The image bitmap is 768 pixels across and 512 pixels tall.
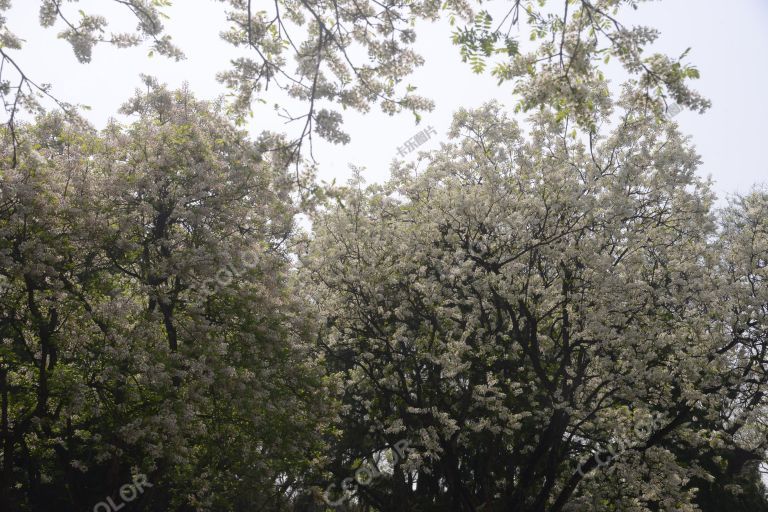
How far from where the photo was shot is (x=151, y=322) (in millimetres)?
13781

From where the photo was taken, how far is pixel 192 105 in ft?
61.2

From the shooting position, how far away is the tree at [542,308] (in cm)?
1534

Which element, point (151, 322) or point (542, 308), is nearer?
point (151, 322)

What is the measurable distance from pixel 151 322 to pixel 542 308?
9.85m

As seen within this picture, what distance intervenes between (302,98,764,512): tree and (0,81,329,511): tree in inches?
95.4

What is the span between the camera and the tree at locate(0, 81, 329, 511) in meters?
13.0

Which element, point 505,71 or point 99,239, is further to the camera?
point 99,239

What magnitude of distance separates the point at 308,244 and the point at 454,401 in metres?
6.43

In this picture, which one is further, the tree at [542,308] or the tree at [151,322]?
the tree at [542,308]

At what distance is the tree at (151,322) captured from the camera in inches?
512

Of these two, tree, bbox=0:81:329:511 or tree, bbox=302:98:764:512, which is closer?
tree, bbox=0:81:329:511

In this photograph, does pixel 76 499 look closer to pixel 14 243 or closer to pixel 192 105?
pixel 14 243

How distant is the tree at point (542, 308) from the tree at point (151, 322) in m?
2.42

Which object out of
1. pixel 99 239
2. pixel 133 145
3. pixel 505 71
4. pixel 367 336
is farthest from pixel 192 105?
pixel 505 71
